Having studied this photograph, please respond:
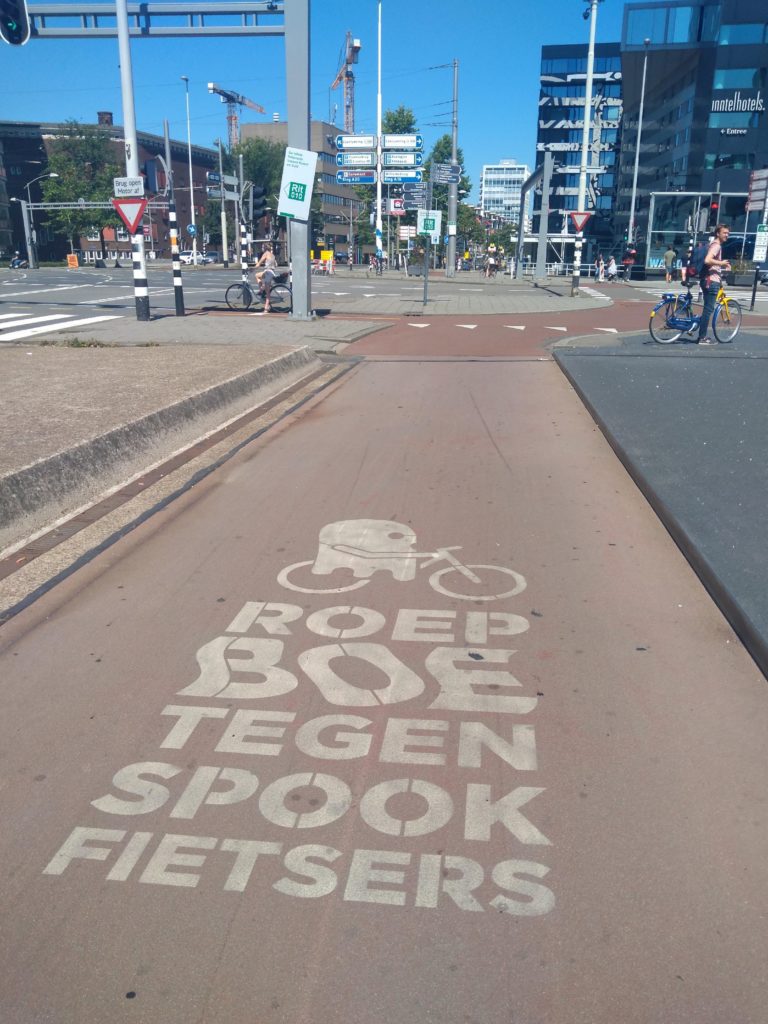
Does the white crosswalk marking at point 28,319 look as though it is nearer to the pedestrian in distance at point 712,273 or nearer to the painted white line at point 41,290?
the painted white line at point 41,290

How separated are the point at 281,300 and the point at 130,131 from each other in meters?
6.63

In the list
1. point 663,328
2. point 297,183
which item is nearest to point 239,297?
point 297,183

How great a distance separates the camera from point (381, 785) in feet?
9.54

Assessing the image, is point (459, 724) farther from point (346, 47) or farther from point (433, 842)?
point (346, 47)

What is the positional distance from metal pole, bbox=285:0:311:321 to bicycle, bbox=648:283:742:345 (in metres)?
7.62

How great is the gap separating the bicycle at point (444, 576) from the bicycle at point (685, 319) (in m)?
10.7

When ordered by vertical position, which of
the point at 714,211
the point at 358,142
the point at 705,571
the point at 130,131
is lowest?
the point at 705,571

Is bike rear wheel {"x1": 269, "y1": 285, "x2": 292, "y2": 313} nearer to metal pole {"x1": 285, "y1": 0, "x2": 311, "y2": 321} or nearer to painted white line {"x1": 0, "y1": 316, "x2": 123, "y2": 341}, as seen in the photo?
metal pole {"x1": 285, "y1": 0, "x2": 311, "y2": 321}

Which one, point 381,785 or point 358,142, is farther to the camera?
point 358,142

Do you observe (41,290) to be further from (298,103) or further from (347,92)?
(347,92)

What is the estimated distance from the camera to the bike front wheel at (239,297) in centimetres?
2133

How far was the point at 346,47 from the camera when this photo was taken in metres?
144

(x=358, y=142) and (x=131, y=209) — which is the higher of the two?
(x=358, y=142)

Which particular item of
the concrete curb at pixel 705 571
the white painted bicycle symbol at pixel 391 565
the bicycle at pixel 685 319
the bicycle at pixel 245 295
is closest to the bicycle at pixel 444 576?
the white painted bicycle symbol at pixel 391 565
